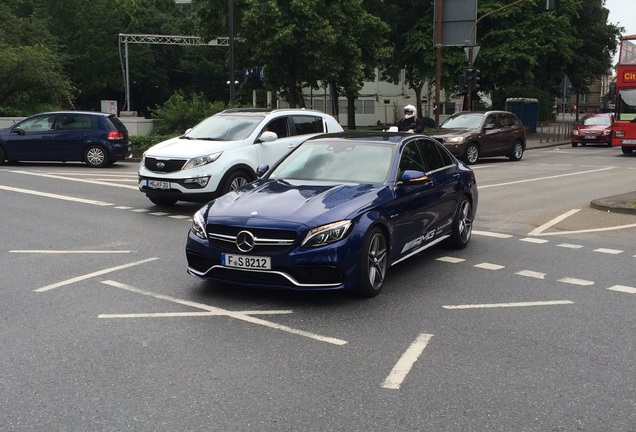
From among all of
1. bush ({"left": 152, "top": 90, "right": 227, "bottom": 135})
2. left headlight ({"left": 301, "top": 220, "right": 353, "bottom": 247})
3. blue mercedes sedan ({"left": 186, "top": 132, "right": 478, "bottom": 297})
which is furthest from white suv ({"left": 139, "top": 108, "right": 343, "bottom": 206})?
bush ({"left": 152, "top": 90, "right": 227, "bottom": 135})

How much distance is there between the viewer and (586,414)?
4.29m

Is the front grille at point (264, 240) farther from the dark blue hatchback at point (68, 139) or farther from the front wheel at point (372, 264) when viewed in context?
the dark blue hatchback at point (68, 139)

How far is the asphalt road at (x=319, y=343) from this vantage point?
4285 millimetres

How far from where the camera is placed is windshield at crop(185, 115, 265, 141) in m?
13.3

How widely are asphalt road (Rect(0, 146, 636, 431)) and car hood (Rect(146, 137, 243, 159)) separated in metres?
2.56

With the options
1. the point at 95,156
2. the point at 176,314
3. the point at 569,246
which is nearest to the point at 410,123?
the point at 569,246

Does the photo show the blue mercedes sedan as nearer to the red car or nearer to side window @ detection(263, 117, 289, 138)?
side window @ detection(263, 117, 289, 138)

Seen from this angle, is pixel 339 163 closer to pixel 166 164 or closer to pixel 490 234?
pixel 490 234

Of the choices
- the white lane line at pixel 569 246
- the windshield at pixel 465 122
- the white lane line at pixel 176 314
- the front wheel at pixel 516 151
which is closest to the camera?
the white lane line at pixel 176 314

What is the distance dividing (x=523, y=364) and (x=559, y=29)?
38172mm

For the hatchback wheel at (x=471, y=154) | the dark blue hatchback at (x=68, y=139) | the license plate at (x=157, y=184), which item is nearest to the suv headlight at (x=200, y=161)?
the license plate at (x=157, y=184)

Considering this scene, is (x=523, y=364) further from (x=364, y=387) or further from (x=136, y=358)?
(x=136, y=358)

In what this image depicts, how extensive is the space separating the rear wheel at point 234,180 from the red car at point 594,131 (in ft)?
85.8

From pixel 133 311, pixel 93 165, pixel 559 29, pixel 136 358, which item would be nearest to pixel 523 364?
pixel 136 358
